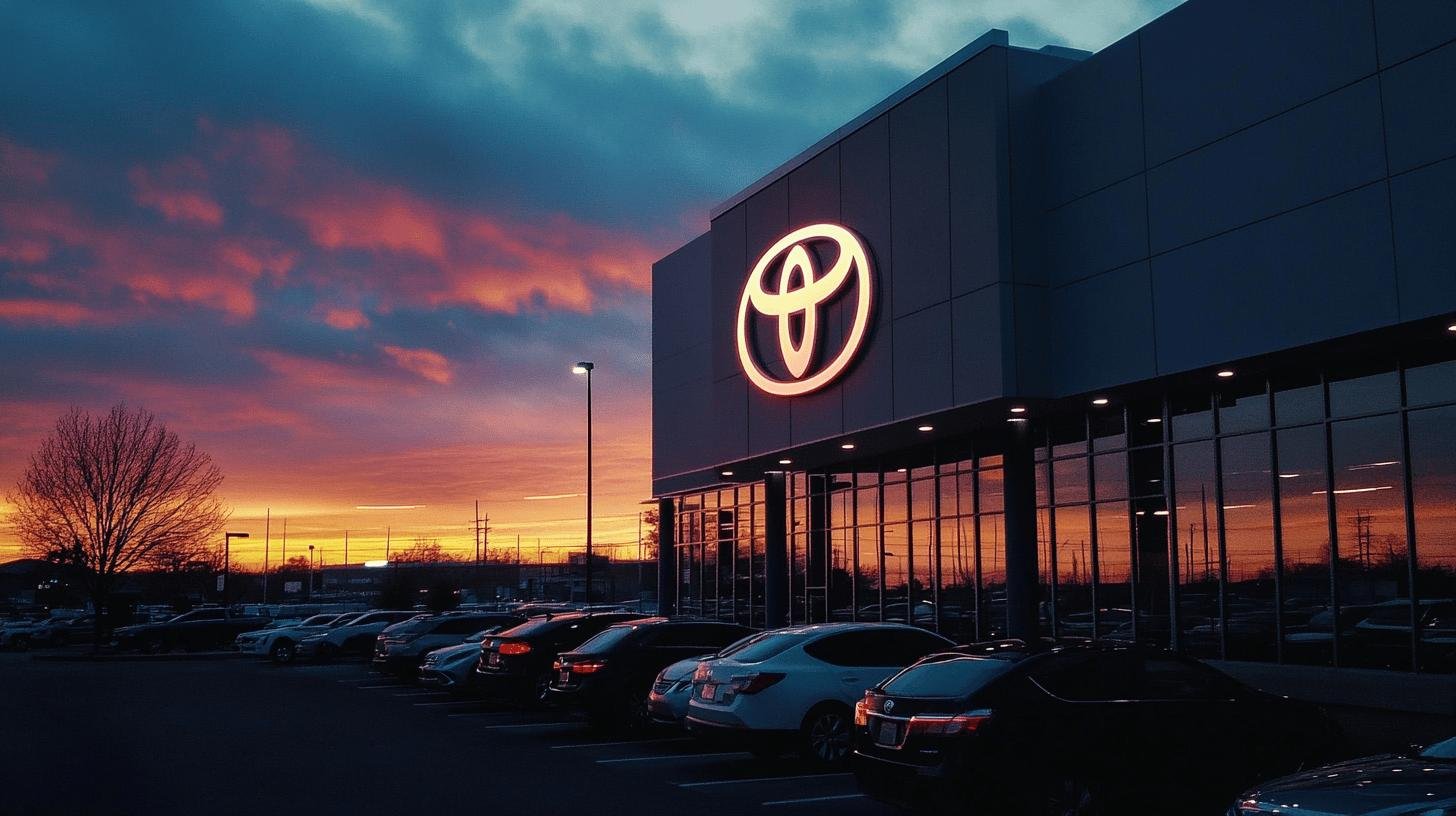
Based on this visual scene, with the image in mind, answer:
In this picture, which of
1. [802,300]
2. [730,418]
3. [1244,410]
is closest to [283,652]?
[730,418]

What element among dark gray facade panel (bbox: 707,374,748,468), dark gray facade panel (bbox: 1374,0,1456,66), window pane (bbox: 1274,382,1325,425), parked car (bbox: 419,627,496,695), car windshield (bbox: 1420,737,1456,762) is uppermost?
dark gray facade panel (bbox: 1374,0,1456,66)

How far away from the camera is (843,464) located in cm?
2984

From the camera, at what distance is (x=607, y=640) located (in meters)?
18.0

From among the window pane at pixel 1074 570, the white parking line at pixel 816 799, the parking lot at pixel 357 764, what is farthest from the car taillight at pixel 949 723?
the window pane at pixel 1074 570

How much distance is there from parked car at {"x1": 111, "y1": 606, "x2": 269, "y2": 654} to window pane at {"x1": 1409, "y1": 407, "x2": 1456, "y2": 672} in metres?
38.9

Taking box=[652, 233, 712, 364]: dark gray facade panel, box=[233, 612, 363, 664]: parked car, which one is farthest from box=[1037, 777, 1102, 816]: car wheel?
box=[233, 612, 363, 664]: parked car

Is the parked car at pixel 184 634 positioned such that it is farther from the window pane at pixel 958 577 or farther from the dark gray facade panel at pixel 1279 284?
the dark gray facade panel at pixel 1279 284

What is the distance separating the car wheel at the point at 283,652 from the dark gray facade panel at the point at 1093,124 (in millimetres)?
26326

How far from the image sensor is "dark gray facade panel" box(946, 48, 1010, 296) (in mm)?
20750

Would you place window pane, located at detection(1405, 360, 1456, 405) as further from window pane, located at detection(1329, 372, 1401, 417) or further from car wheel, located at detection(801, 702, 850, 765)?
car wheel, located at detection(801, 702, 850, 765)

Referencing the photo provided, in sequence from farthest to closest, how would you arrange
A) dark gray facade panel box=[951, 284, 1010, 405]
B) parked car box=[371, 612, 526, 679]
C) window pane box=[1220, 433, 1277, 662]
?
parked car box=[371, 612, 526, 679], dark gray facade panel box=[951, 284, 1010, 405], window pane box=[1220, 433, 1277, 662]

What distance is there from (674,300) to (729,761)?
76.4 ft

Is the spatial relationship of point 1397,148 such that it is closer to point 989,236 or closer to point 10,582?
point 989,236

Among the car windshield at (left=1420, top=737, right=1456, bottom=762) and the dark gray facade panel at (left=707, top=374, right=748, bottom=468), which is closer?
the car windshield at (left=1420, top=737, right=1456, bottom=762)
